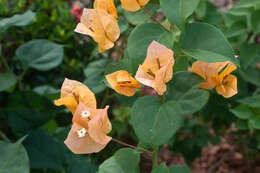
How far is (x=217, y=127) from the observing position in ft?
3.93

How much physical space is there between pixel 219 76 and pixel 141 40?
179 millimetres

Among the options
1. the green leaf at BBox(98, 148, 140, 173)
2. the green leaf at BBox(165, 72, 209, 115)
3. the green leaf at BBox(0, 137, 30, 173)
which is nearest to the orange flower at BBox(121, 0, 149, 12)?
the green leaf at BBox(165, 72, 209, 115)

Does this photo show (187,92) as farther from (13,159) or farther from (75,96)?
(13,159)

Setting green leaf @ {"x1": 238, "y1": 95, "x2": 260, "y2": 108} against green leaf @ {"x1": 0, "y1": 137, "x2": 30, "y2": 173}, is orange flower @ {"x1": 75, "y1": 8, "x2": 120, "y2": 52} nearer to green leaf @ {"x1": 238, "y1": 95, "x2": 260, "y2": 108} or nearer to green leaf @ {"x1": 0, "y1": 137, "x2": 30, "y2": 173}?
green leaf @ {"x1": 0, "y1": 137, "x2": 30, "y2": 173}

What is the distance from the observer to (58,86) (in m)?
1.42

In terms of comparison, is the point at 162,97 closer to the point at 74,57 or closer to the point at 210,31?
the point at 210,31

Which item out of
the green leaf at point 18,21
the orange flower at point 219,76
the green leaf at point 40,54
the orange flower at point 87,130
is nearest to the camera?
the orange flower at point 87,130

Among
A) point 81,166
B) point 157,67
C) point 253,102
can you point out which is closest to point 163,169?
point 157,67

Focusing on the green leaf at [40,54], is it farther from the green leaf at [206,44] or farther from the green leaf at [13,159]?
the green leaf at [206,44]

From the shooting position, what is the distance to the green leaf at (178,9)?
1.78 feet

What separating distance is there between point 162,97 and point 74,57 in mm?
1060

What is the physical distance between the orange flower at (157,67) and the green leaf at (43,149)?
498mm

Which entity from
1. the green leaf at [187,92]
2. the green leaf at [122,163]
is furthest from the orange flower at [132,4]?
the green leaf at [122,163]

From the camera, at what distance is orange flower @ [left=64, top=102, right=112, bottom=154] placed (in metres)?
0.51
